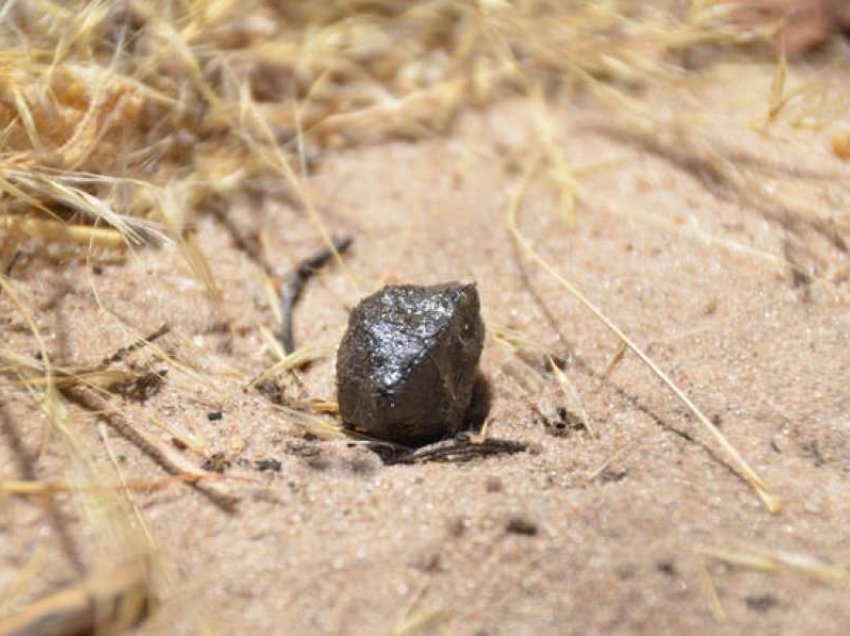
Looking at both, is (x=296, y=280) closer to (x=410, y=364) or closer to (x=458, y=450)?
(x=410, y=364)

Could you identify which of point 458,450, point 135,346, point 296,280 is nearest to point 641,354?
point 458,450

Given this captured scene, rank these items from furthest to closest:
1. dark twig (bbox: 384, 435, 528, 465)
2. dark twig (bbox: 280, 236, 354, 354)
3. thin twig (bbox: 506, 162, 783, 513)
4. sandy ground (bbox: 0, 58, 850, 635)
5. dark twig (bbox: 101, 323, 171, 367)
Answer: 1. dark twig (bbox: 280, 236, 354, 354)
2. dark twig (bbox: 101, 323, 171, 367)
3. dark twig (bbox: 384, 435, 528, 465)
4. thin twig (bbox: 506, 162, 783, 513)
5. sandy ground (bbox: 0, 58, 850, 635)

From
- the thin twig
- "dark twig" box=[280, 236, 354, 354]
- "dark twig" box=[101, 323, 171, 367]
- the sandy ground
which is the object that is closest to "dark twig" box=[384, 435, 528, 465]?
the sandy ground

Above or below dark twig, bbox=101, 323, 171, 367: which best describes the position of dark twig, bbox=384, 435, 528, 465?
below

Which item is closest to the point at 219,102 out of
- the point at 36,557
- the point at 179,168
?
the point at 179,168

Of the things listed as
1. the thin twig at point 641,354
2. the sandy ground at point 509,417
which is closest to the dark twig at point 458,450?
the sandy ground at point 509,417

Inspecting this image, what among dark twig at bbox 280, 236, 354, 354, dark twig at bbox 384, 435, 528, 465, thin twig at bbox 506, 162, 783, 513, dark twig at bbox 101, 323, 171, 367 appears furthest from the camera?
dark twig at bbox 280, 236, 354, 354

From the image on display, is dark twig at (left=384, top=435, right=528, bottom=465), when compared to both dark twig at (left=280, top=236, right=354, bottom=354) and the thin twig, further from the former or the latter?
dark twig at (left=280, top=236, right=354, bottom=354)

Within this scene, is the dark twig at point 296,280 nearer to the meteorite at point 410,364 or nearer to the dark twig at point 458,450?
the meteorite at point 410,364

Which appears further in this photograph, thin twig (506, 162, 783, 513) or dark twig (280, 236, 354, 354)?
dark twig (280, 236, 354, 354)
